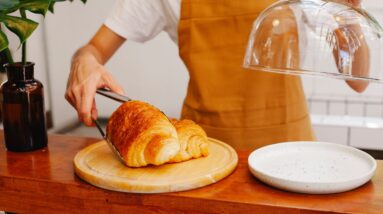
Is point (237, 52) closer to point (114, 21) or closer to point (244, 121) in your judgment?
point (244, 121)

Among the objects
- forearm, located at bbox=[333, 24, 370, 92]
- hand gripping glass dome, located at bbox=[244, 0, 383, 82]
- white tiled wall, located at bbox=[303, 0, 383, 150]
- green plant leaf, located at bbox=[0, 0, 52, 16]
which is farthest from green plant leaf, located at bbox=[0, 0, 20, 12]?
white tiled wall, located at bbox=[303, 0, 383, 150]

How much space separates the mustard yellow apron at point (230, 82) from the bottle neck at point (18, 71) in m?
0.49

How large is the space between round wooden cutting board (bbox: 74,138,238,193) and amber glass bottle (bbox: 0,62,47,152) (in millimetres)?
170

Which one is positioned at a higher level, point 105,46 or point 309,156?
point 105,46

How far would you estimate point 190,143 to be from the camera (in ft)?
3.07

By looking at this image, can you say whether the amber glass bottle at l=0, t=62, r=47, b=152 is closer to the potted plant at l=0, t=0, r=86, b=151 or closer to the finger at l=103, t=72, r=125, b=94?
the potted plant at l=0, t=0, r=86, b=151

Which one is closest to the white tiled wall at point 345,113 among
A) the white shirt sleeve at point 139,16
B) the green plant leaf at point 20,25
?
the white shirt sleeve at point 139,16

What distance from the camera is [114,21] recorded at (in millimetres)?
1459

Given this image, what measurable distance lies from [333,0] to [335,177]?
313 millimetres

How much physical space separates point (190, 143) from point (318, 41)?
12.3 inches

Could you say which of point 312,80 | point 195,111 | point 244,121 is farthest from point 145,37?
point 312,80

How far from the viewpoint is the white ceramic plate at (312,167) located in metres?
0.79

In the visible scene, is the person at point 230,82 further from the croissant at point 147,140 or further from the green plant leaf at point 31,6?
the croissant at point 147,140

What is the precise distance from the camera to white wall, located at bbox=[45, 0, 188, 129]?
2.55 meters
